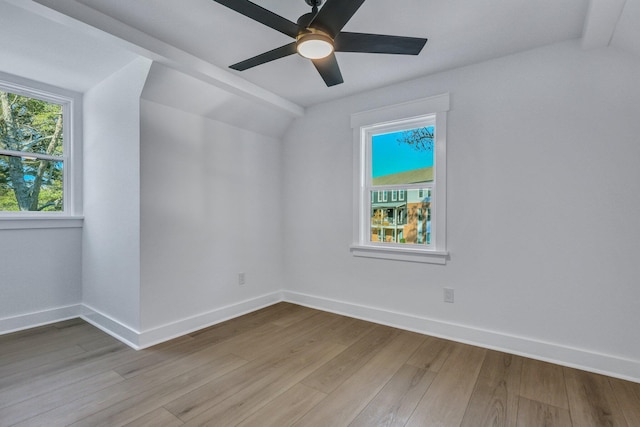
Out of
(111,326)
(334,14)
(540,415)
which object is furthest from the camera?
(111,326)

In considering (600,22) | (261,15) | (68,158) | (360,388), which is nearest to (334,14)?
(261,15)

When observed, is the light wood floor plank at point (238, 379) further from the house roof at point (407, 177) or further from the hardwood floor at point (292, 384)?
the house roof at point (407, 177)

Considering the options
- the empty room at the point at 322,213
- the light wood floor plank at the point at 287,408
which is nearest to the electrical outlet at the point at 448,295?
the empty room at the point at 322,213

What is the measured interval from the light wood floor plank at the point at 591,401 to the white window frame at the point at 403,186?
3.90ft

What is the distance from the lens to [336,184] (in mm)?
3502

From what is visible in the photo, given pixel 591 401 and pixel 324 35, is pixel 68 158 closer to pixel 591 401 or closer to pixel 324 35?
pixel 324 35

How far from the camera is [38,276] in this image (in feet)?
10.1

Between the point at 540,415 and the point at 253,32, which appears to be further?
the point at 253,32

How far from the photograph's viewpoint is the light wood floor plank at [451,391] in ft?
5.68

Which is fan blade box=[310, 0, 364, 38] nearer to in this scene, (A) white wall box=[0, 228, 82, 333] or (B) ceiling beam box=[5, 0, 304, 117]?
(B) ceiling beam box=[5, 0, 304, 117]

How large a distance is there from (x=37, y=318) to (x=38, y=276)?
0.41m

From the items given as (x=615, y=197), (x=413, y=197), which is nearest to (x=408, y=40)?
(x=413, y=197)

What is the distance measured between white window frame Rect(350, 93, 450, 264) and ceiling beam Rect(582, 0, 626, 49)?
97cm

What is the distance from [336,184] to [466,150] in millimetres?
1376
